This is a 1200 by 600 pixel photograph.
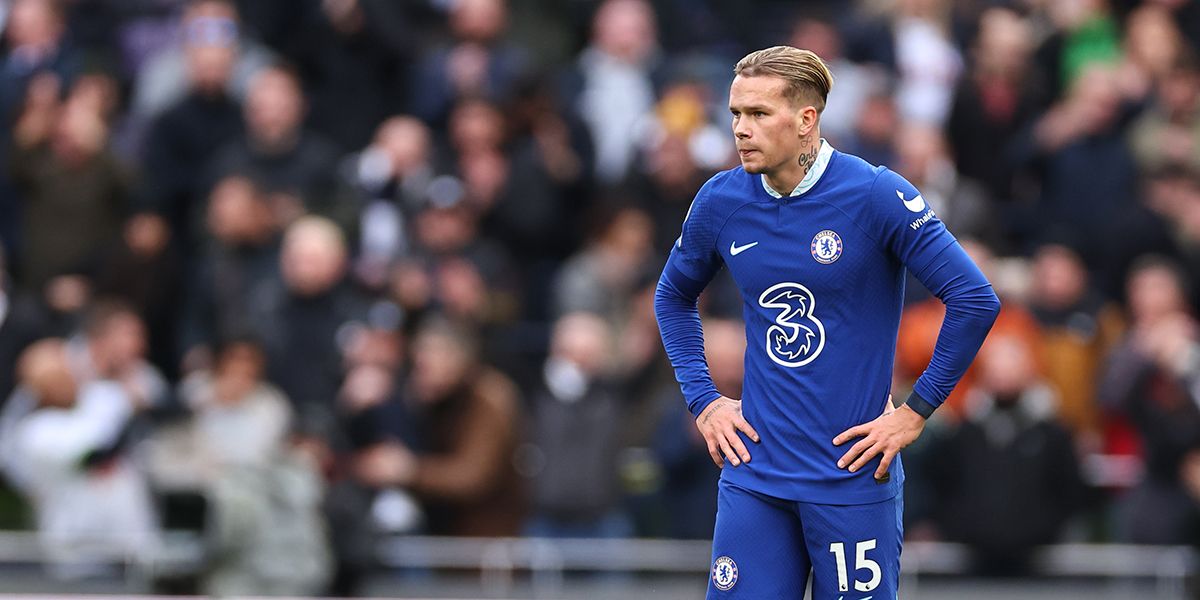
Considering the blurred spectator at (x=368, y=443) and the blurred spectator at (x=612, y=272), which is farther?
the blurred spectator at (x=612, y=272)

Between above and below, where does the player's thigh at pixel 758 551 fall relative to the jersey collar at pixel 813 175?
below

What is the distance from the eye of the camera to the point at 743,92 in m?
5.41

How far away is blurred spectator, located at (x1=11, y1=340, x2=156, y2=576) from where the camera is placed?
10.2 metres

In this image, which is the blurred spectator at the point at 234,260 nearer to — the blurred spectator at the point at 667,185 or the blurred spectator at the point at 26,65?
the blurred spectator at the point at 26,65

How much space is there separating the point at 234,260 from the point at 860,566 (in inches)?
264

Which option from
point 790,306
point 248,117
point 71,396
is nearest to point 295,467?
point 71,396

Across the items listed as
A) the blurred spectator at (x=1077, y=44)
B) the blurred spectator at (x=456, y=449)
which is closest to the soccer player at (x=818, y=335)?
the blurred spectator at (x=456, y=449)

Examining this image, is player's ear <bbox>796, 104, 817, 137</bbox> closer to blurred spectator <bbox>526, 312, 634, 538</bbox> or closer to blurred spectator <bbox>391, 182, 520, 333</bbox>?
blurred spectator <bbox>526, 312, 634, 538</bbox>

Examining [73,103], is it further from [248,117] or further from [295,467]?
[295,467]

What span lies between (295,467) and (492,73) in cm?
382

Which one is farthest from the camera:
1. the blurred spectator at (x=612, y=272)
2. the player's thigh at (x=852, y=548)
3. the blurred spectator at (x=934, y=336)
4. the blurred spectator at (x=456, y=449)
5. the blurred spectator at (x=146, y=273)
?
the blurred spectator at (x=146, y=273)

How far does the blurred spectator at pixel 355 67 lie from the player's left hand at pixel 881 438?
312 inches

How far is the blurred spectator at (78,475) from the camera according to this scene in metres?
10.2

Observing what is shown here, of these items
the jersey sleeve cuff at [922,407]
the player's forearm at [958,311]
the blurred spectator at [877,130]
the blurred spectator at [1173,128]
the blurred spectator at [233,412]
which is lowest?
the jersey sleeve cuff at [922,407]
